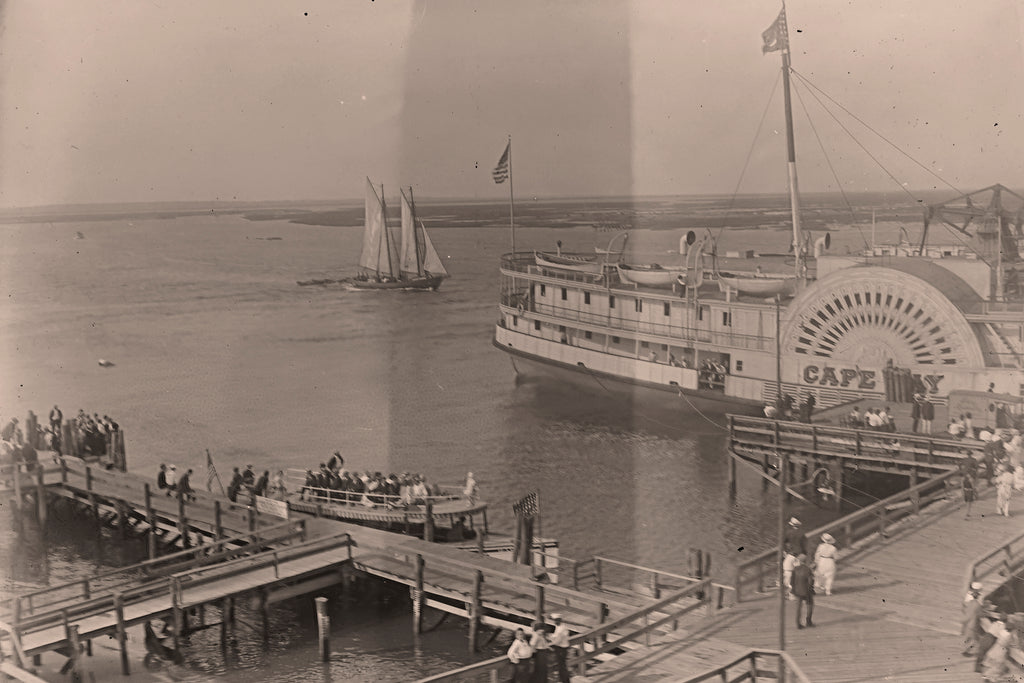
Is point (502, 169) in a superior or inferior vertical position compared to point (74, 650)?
superior

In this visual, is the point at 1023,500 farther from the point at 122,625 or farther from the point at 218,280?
the point at 218,280

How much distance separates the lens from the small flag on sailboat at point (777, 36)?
3775 centimetres

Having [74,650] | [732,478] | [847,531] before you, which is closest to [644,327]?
[732,478]

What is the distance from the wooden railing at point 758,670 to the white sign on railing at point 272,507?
38.4ft

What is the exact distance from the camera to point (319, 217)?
71000mm

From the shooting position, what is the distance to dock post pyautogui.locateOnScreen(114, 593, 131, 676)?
56.4ft

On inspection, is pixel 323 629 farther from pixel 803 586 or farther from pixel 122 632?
pixel 803 586

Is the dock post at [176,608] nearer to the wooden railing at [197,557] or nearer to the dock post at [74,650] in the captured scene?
the wooden railing at [197,557]

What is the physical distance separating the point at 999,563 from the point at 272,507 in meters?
14.1

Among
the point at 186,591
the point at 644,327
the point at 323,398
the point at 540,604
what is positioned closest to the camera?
the point at 540,604

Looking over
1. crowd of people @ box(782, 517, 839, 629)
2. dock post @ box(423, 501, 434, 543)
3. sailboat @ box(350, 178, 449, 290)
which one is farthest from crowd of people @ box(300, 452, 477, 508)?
sailboat @ box(350, 178, 449, 290)

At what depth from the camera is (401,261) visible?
2702 inches

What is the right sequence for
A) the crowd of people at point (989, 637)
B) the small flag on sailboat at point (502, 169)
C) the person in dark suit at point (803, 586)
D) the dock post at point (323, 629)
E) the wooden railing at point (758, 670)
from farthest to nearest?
1. the small flag on sailboat at point (502, 169)
2. the dock post at point (323, 629)
3. the person in dark suit at point (803, 586)
4. the wooden railing at point (758, 670)
5. the crowd of people at point (989, 637)

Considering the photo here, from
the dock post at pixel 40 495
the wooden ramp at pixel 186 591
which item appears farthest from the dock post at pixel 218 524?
the dock post at pixel 40 495
